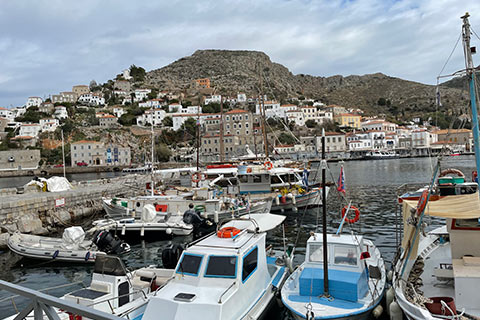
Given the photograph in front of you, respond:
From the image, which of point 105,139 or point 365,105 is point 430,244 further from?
point 365,105

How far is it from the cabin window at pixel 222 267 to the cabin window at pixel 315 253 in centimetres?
267

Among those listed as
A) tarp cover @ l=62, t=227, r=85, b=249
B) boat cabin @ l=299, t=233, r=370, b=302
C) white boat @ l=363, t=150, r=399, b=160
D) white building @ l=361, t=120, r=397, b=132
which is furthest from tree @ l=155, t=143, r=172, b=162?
boat cabin @ l=299, t=233, r=370, b=302

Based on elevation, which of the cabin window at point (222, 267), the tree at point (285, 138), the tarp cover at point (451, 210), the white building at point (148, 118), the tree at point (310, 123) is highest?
the white building at point (148, 118)

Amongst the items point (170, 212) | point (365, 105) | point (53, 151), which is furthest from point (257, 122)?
point (365, 105)

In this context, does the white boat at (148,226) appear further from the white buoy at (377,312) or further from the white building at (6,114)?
the white building at (6,114)

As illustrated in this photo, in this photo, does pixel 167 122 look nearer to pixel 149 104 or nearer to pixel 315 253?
pixel 149 104

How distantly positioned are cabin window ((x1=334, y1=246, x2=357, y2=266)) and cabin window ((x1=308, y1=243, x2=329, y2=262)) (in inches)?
18.7

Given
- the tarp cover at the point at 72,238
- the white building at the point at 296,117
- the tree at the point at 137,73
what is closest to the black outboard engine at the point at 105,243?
the tarp cover at the point at 72,238

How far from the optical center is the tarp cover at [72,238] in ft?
43.5

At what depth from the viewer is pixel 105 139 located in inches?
4058

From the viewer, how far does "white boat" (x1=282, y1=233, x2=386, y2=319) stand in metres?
7.00

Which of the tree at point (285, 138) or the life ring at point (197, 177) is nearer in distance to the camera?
the life ring at point (197, 177)

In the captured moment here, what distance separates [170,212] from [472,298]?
50.7 feet

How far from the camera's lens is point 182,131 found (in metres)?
106
